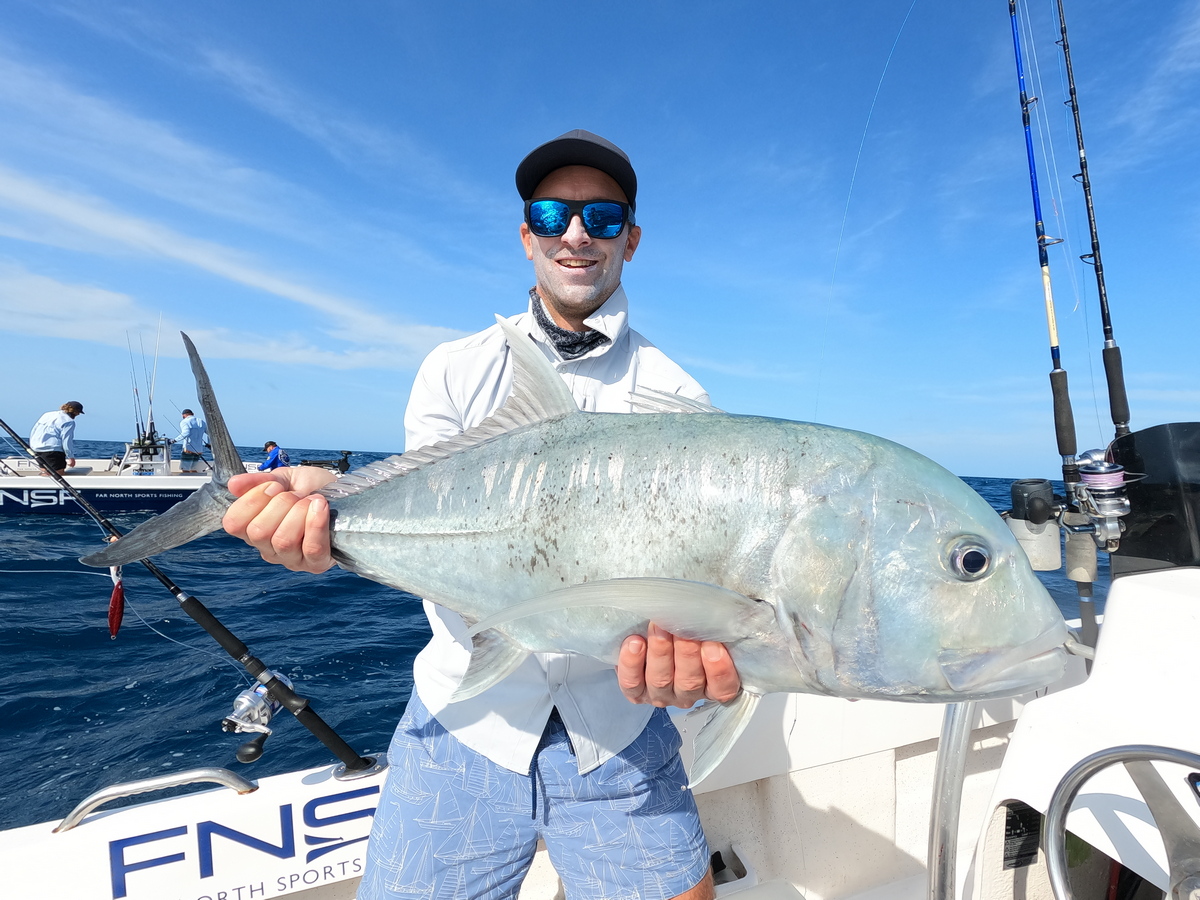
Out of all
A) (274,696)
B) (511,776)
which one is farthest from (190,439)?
(511,776)

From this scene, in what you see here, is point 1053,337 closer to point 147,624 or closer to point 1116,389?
point 1116,389

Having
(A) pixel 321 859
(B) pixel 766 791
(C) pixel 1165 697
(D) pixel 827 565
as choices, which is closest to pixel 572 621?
(D) pixel 827 565

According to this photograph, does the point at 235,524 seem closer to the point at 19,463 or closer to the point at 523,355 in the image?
the point at 523,355

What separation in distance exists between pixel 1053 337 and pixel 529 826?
14.0 ft

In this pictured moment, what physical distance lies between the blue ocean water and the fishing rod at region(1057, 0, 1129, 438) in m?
3.22

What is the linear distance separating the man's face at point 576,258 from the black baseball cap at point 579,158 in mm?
29

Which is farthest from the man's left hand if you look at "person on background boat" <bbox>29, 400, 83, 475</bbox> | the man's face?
"person on background boat" <bbox>29, 400, 83, 475</bbox>

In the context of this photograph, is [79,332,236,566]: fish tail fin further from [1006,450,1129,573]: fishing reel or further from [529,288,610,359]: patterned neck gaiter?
[1006,450,1129,573]: fishing reel

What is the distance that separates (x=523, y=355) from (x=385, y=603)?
10.9 m

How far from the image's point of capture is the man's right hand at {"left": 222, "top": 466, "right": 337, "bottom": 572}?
1.92 m

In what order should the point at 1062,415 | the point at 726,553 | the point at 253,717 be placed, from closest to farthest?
the point at 726,553 < the point at 253,717 < the point at 1062,415

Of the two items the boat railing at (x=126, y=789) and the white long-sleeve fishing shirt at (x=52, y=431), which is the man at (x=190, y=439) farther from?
the boat railing at (x=126, y=789)

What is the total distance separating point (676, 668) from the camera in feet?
5.40

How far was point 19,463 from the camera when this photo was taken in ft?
75.4
